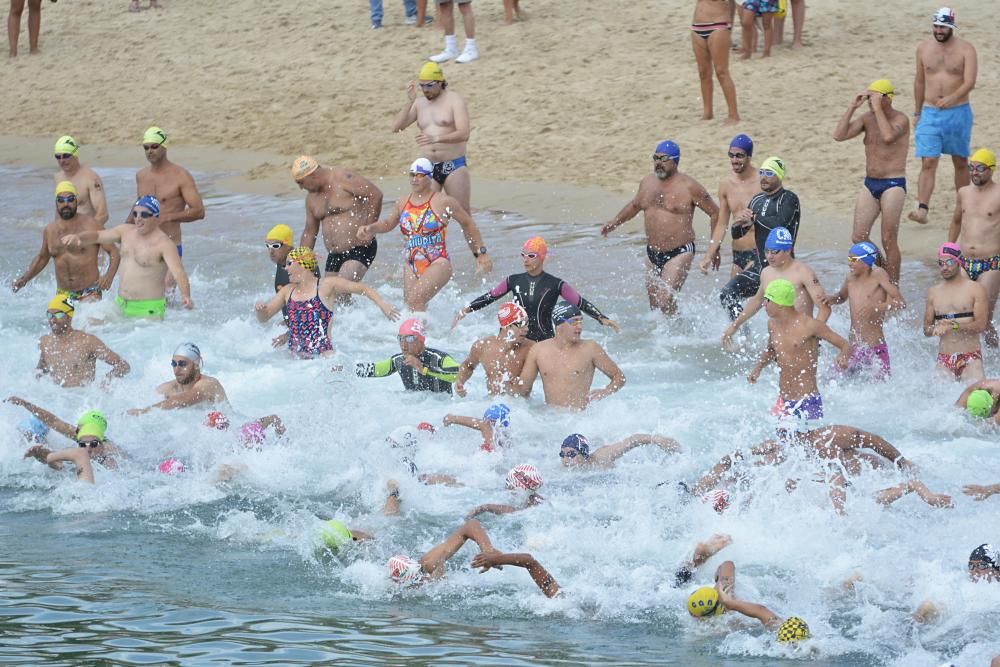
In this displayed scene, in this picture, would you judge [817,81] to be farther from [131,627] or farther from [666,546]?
[131,627]

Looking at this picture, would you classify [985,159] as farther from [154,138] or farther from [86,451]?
[154,138]

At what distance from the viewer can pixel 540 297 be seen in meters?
11.5

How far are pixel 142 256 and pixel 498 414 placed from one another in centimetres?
412

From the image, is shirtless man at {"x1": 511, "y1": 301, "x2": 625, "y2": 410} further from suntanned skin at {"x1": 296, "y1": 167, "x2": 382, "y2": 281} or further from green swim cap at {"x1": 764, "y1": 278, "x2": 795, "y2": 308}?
suntanned skin at {"x1": 296, "y1": 167, "x2": 382, "y2": 281}

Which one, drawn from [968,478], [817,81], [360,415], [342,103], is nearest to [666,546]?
[968,478]

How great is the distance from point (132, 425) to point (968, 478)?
576 centimetres

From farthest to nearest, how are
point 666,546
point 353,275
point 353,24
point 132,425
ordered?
1. point 353,24
2. point 353,275
3. point 132,425
4. point 666,546

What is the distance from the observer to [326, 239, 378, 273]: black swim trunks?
1330 cm

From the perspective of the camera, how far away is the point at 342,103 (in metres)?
19.4

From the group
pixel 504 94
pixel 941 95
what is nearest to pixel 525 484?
pixel 941 95

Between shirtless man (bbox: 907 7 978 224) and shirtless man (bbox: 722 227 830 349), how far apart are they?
87.0 inches

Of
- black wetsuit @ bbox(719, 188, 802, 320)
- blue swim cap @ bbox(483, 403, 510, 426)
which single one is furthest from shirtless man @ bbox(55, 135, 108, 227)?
black wetsuit @ bbox(719, 188, 802, 320)

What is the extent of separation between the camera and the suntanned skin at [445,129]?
1401 centimetres

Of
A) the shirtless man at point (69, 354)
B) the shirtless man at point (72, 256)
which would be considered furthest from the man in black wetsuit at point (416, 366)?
the shirtless man at point (72, 256)
